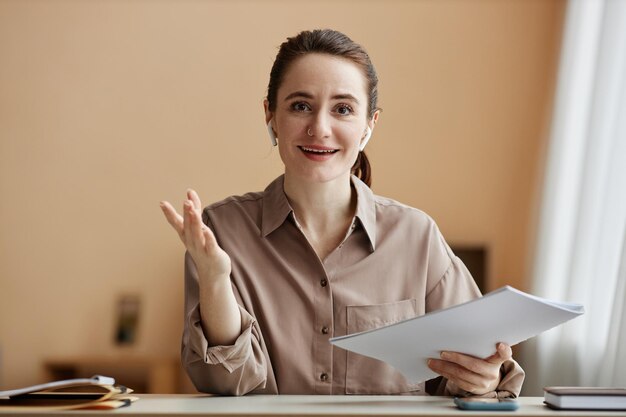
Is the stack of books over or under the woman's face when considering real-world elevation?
under

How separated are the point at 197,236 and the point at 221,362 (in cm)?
24

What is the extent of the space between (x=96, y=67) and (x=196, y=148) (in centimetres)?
70

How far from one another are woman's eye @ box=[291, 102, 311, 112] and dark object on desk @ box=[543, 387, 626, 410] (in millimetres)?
775

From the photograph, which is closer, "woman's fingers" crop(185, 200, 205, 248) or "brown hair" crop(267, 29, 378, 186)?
"woman's fingers" crop(185, 200, 205, 248)

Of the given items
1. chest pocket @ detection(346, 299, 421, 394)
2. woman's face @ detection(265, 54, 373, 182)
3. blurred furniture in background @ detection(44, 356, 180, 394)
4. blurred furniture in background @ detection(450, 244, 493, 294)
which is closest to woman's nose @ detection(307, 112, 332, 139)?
woman's face @ detection(265, 54, 373, 182)

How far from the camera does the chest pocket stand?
1709mm

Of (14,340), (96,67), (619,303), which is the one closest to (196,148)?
(96,67)

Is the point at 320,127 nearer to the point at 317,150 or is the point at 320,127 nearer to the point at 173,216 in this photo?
the point at 317,150

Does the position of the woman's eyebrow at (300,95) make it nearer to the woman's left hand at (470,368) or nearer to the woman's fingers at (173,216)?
the woman's fingers at (173,216)

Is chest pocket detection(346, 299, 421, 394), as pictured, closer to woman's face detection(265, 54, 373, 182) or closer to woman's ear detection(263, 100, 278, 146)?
woman's face detection(265, 54, 373, 182)

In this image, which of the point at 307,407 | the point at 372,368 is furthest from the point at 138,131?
the point at 307,407

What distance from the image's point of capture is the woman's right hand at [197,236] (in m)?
1.37

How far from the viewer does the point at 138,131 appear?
4.55 m

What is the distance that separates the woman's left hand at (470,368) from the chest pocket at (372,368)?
275mm
